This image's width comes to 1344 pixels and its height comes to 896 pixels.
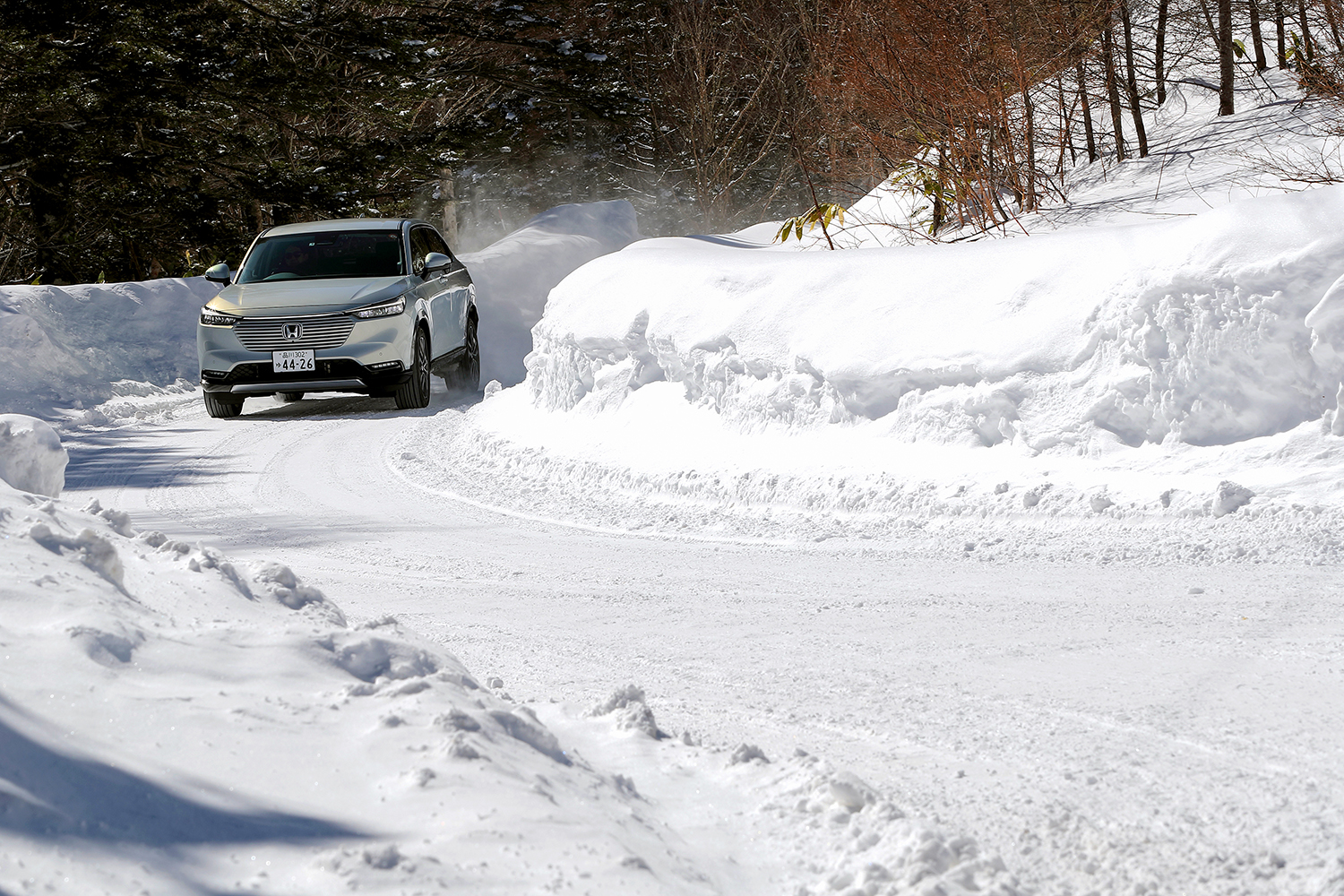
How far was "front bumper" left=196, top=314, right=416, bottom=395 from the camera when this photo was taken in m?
10.9

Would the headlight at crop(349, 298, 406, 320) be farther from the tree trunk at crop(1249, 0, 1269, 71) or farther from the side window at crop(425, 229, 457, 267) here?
the tree trunk at crop(1249, 0, 1269, 71)

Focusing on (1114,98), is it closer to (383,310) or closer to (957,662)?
(383,310)

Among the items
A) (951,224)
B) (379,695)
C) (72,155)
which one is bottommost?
(379,695)

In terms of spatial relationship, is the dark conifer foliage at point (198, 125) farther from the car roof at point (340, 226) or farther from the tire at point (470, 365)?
the tire at point (470, 365)

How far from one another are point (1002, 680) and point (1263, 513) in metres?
2.39

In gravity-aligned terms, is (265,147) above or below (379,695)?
above

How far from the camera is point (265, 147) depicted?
2472 cm

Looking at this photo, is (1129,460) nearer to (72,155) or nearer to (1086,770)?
(1086,770)

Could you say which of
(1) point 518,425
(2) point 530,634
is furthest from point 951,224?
(2) point 530,634

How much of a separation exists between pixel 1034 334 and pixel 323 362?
666 cm

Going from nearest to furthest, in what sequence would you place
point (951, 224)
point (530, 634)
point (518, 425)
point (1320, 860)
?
point (1320, 860) → point (530, 634) → point (518, 425) → point (951, 224)

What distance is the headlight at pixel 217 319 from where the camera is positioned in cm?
1094

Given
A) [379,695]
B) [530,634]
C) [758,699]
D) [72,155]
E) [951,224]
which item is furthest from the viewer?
[72,155]

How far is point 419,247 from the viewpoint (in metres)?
12.3
